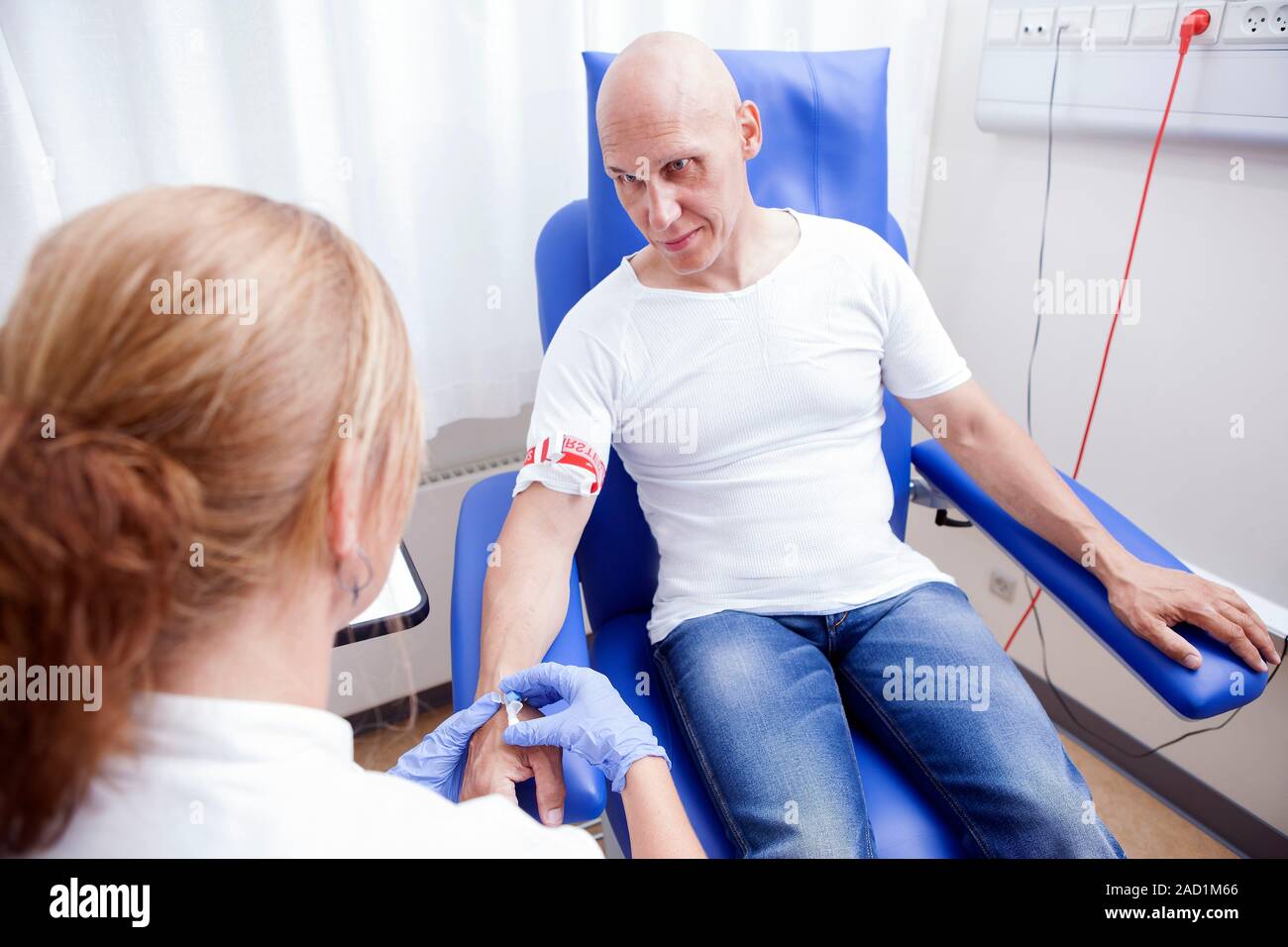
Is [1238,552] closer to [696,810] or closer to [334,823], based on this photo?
[696,810]

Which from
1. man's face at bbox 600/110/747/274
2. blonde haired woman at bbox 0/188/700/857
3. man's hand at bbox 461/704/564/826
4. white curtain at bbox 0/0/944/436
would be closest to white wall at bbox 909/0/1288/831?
white curtain at bbox 0/0/944/436

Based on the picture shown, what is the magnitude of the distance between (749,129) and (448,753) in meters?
0.99

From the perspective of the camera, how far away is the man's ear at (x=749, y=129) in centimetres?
127

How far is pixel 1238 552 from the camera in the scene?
4.94 ft

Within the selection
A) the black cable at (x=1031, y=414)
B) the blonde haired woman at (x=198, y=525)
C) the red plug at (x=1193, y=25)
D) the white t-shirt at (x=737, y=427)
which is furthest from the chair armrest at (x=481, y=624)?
the red plug at (x=1193, y=25)

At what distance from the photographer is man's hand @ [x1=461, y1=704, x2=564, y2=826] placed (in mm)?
870

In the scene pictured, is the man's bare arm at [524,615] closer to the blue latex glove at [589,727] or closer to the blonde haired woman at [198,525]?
the blue latex glove at [589,727]

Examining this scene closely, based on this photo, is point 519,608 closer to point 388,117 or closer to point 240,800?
point 240,800

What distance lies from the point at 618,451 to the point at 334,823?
831 mm

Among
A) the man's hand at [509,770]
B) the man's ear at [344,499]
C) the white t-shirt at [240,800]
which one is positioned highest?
the man's ear at [344,499]

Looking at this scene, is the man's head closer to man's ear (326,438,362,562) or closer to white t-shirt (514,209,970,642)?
white t-shirt (514,209,970,642)

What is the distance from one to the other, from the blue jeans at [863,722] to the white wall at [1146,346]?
66 cm

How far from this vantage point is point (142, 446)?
0.44m

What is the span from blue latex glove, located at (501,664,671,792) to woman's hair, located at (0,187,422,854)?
46cm
